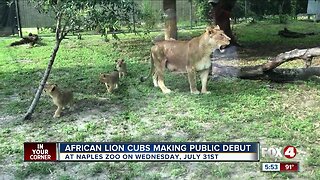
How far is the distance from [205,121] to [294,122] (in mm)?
664

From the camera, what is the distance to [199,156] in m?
2.66

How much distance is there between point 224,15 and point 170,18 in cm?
265

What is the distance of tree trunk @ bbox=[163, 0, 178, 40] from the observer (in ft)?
14.6

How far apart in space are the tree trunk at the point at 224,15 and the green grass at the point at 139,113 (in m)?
0.55

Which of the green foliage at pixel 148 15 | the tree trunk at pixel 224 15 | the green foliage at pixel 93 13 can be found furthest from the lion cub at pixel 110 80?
the tree trunk at pixel 224 15

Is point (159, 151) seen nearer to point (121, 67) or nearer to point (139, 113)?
point (139, 113)

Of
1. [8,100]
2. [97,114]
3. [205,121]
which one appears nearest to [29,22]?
[8,100]

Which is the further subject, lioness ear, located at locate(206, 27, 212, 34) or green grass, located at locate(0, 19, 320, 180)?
lioness ear, located at locate(206, 27, 212, 34)

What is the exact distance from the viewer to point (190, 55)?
5.03m

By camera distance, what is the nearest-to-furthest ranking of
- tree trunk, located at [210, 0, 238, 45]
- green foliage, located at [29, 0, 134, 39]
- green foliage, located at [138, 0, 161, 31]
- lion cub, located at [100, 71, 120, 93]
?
green foliage, located at [29, 0, 134, 39] < green foliage, located at [138, 0, 161, 31] < lion cub, located at [100, 71, 120, 93] < tree trunk, located at [210, 0, 238, 45]

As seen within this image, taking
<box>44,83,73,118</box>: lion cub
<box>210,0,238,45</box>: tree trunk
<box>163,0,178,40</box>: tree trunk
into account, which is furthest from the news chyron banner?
<box>210,0,238,45</box>: tree trunk

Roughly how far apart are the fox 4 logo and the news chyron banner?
0.11m

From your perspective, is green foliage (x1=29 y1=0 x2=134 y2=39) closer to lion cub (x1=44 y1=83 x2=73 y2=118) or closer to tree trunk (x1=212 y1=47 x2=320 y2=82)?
lion cub (x1=44 y1=83 x2=73 y2=118)

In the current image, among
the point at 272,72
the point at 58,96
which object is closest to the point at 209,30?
the point at 272,72
